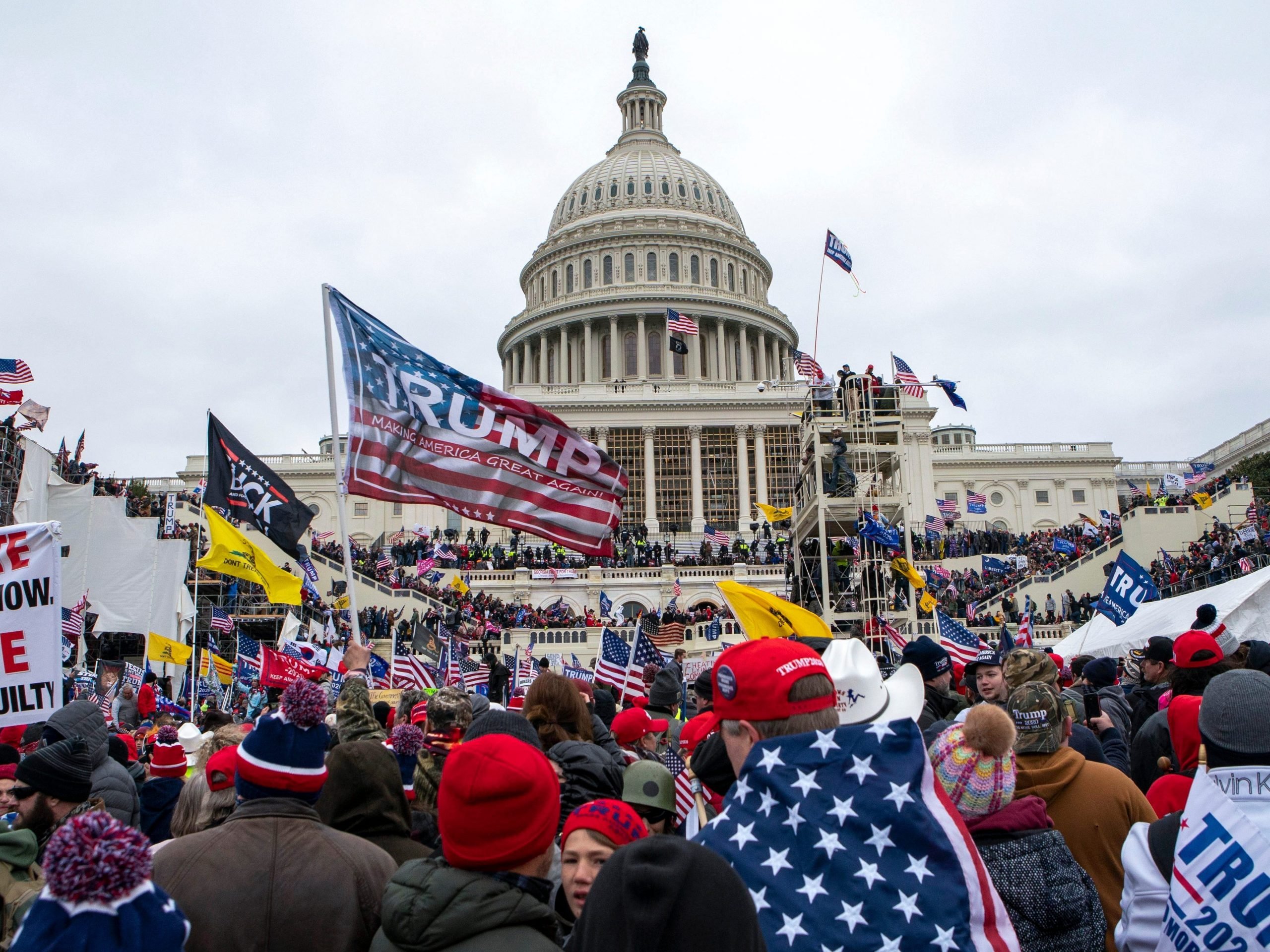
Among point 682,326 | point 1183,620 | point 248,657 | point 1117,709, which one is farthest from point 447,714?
point 682,326

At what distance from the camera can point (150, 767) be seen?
651 centimetres

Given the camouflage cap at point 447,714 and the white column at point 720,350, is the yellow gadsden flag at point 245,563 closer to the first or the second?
the camouflage cap at point 447,714

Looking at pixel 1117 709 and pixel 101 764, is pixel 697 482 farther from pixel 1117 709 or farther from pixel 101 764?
pixel 101 764

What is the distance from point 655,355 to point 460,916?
256ft

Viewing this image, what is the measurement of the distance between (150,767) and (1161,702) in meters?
6.17

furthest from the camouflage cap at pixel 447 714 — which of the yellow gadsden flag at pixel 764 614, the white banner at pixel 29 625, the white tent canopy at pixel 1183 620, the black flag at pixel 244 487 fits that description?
the white tent canopy at pixel 1183 620

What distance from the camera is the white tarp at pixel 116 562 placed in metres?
30.7

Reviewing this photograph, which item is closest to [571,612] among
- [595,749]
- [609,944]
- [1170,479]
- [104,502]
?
[104,502]

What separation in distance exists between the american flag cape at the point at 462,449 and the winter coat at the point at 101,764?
3280mm

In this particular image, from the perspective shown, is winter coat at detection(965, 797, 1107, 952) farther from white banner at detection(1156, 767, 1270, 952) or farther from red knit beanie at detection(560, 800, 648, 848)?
red knit beanie at detection(560, 800, 648, 848)

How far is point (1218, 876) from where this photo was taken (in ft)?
9.80

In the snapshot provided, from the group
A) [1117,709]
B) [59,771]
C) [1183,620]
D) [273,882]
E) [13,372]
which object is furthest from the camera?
[13,372]

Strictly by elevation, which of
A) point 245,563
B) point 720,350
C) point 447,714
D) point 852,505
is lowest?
point 447,714

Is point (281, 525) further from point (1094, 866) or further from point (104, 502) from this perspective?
point (104, 502)
